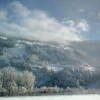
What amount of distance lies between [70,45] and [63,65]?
0.49 meters

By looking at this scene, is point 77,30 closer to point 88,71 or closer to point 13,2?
point 88,71

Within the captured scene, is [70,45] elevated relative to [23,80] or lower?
elevated

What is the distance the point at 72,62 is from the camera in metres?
7.70

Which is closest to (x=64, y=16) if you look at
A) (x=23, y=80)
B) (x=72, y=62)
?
(x=72, y=62)

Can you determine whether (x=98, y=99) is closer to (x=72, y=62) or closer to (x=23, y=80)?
(x=72, y=62)

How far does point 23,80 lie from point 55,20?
1.51 m

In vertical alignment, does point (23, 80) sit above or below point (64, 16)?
below

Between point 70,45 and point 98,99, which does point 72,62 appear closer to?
point 70,45

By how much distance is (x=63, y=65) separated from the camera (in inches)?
300

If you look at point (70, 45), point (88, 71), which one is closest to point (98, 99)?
point (88, 71)

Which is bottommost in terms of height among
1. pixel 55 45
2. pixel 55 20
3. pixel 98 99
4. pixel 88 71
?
pixel 98 99

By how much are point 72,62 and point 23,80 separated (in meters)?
1.17

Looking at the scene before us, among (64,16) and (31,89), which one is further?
(64,16)

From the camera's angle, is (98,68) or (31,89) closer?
(31,89)
